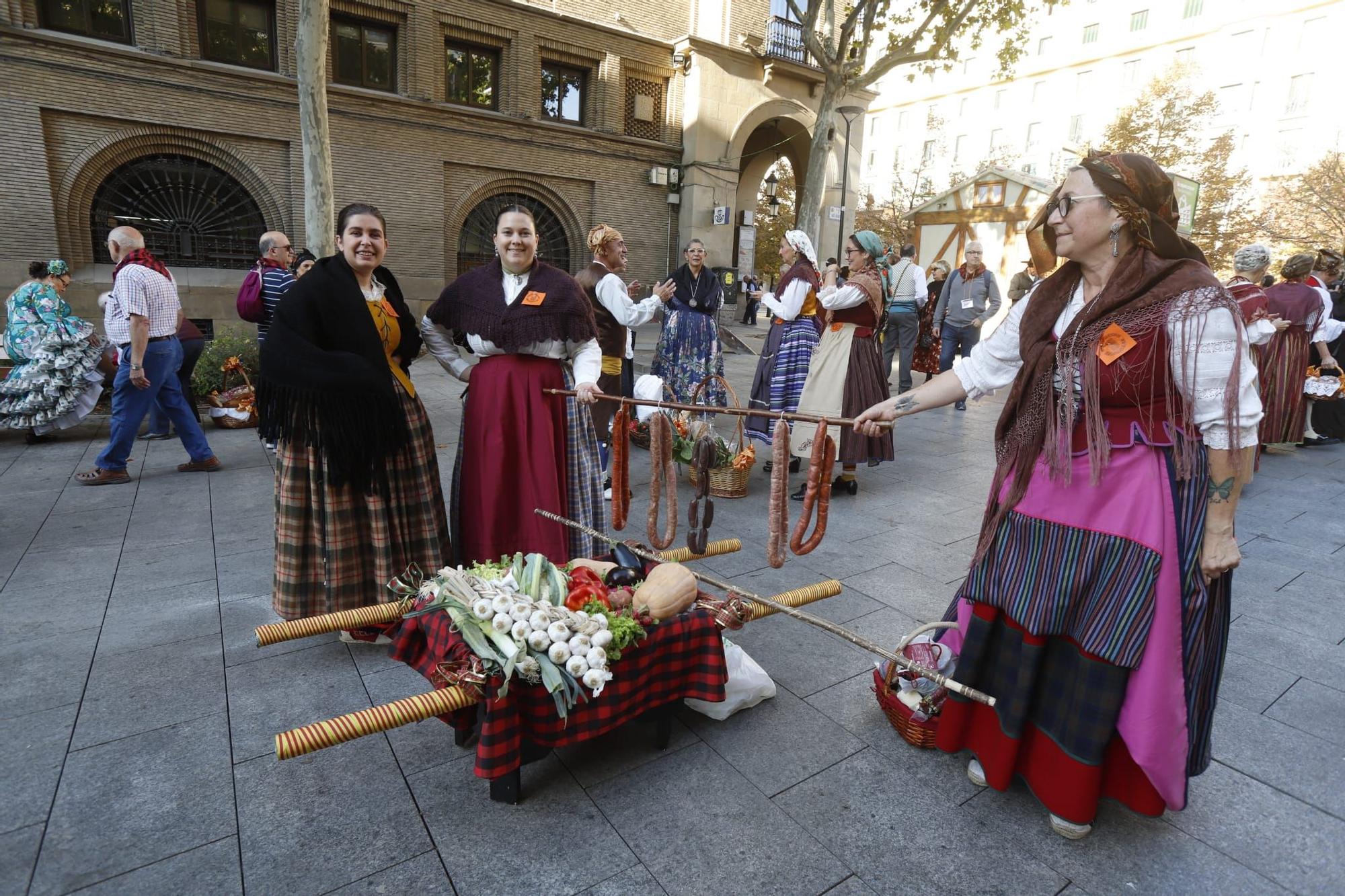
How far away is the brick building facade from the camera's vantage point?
1177 cm

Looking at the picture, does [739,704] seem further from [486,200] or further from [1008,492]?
[486,200]

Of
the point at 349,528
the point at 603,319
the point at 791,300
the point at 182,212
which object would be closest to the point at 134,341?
the point at 603,319

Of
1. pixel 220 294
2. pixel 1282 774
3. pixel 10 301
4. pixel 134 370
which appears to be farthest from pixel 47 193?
pixel 1282 774

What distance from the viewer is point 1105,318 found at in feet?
6.33

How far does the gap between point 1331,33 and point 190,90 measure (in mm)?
45701

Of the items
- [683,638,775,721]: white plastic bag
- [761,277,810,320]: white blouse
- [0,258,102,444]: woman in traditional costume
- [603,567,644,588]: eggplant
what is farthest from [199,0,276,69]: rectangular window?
[683,638,775,721]: white plastic bag

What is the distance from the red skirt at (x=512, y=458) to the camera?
3.25 meters

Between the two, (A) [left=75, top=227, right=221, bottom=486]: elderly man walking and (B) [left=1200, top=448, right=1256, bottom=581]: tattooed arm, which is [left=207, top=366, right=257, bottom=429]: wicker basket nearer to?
(A) [left=75, top=227, right=221, bottom=486]: elderly man walking

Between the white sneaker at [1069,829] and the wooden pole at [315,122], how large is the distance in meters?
8.53

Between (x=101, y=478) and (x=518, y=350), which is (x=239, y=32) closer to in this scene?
(x=101, y=478)

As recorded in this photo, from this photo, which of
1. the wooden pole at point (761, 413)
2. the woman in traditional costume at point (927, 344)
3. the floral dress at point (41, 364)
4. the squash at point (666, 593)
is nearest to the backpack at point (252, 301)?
the floral dress at point (41, 364)

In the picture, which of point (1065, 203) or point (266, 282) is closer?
point (1065, 203)

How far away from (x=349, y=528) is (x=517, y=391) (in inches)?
36.3

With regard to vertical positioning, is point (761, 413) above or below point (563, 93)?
below
